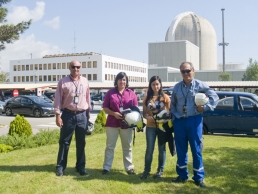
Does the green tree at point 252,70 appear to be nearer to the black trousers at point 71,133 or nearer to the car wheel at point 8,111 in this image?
the car wheel at point 8,111

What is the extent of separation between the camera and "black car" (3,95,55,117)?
75.3 ft

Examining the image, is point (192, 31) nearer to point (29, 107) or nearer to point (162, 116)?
point (29, 107)

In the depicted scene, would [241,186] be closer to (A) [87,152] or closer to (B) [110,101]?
(B) [110,101]

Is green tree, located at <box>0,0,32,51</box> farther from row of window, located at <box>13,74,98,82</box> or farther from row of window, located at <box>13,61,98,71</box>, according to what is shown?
row of window, located at <box>13,74,98,82</box>

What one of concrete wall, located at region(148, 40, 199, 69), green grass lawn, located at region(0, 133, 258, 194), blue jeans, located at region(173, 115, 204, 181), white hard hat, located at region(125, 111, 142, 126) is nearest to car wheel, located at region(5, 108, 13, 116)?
green grass lawn, located at region(0, 133, 258, 194)

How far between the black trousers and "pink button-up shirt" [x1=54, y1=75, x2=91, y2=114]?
5.7 inches

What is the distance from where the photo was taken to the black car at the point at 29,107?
22953 millimetres

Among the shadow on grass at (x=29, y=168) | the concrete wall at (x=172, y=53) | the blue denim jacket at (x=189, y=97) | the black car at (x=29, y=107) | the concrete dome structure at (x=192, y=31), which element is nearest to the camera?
the blue denim jacket at (x=189, y=97)

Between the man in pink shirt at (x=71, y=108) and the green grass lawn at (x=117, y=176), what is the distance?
43 centimetres

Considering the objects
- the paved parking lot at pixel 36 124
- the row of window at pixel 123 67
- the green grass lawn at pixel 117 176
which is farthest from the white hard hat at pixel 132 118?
the row of window at pixel 123 67

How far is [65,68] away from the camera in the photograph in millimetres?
87500

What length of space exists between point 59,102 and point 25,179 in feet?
4.63

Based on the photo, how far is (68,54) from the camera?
91875mm

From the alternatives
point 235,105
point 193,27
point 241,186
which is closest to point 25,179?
point 241,186
